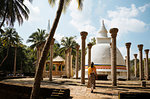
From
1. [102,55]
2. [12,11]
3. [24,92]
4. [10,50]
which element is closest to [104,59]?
[102,55]

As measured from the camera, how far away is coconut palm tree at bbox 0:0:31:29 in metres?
16.3

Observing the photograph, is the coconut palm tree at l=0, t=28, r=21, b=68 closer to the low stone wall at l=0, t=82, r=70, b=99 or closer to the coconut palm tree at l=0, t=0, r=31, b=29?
the coconut palm tree at l=0, t=0, r=31, b=29

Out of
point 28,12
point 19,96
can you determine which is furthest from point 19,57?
point 19,96

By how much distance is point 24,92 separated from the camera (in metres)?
6.95

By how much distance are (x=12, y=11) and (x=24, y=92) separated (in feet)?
44.0

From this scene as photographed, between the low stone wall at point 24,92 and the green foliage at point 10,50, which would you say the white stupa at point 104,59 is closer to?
the green foliage at point 10,50

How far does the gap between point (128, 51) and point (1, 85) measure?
1423 centimetres

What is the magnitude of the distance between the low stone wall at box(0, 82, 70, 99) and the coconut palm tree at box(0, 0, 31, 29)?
34.8 ft

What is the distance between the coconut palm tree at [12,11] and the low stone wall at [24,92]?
34.8ft

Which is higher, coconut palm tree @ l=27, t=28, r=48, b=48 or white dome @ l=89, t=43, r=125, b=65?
coconut palm tree @ l=27, t=28, r=48, b=48

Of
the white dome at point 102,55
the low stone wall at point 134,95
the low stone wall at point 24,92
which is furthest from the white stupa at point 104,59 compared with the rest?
the low stone wall at point 134,95

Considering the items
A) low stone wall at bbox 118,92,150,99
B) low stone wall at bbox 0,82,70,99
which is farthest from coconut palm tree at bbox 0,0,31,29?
low stone wall at bbox 118,92,150,99

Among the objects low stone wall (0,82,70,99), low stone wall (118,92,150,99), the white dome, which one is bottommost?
low stone wall (0,82,70,99)

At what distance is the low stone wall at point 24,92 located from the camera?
556 cm
